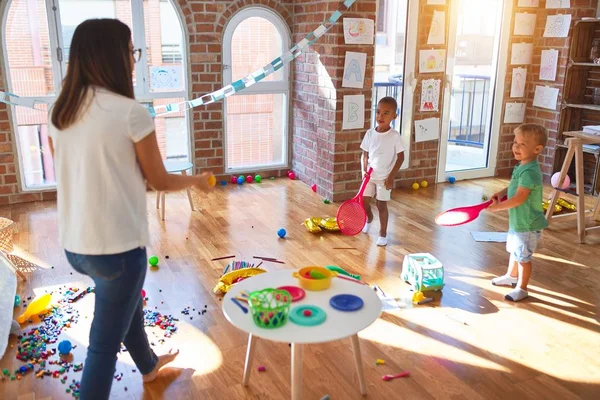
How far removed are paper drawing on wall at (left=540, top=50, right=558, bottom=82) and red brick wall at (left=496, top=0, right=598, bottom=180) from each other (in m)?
0.04

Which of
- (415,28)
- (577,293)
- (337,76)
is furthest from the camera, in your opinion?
(415,28)

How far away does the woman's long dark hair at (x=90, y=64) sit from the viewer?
1.45 metres

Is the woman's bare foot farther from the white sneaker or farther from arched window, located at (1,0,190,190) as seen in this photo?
arched window, located at (1,0,190,190)

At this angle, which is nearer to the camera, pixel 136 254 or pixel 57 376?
pixel 136 254

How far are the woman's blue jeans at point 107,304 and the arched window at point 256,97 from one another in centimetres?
352

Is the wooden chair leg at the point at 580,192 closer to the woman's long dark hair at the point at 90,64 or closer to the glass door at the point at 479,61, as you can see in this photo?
the glass door at the point at 479,61

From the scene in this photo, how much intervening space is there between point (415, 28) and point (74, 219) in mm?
3791

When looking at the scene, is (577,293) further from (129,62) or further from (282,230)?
(129,62)

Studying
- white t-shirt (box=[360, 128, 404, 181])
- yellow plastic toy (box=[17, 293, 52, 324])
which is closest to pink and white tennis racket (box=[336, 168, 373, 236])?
white t-shirt (box=[360, 128, 404, 181])

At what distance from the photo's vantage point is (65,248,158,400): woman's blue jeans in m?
1.54

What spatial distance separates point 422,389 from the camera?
81.4 inches

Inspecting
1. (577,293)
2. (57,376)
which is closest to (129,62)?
(57,376)

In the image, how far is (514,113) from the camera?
17.4 ft

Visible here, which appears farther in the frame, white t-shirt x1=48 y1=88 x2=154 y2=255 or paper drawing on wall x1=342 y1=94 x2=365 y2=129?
paper drawing on wall x1=342 y1=94 x2=365 y2=129
